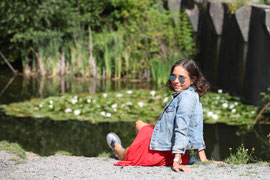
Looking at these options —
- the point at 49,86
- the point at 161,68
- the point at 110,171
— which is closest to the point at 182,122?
the point at 110,171

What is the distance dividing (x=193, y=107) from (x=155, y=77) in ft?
24.0

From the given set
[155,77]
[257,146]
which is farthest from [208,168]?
[155,77]

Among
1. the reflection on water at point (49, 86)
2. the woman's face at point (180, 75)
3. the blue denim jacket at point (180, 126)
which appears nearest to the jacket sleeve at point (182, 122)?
the blue denim jacket at point (180, 126)

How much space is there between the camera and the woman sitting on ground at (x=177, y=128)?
9.88ft

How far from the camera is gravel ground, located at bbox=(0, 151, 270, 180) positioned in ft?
9.66

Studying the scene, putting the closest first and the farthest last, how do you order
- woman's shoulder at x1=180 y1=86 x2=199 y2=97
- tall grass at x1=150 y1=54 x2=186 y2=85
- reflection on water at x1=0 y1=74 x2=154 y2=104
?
woman's shoulder at x1=180 y1=86 x2=199 y2=97 < reflection on water at x1=0 y1=74 x2=154 y2=104 < tall grass at x1=150 y1=54 x2=186 y2=85

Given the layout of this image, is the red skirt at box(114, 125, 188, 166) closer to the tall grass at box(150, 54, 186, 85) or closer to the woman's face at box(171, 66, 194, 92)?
the woman's face at box(171, 66, 194, 92)

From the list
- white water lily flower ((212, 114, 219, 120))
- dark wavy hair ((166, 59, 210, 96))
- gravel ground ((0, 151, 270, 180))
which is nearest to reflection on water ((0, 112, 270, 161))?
white water lily flower ((212, 114, 219, 120))

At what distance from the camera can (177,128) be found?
3.00 m

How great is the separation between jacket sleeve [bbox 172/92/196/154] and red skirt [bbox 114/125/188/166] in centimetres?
28

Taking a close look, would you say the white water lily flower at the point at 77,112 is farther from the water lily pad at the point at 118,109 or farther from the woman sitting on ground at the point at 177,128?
the woman sitting on ground at the point at 177,128

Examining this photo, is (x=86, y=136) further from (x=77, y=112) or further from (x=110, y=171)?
(x=110, y=171)

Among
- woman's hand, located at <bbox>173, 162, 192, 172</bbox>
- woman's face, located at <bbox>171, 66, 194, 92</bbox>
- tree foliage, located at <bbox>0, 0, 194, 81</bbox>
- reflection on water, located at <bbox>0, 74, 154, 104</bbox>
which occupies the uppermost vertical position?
tree foliage, located at <bbox>0, 0, 194, 81</bbox>

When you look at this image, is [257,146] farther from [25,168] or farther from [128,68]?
[128,68]
